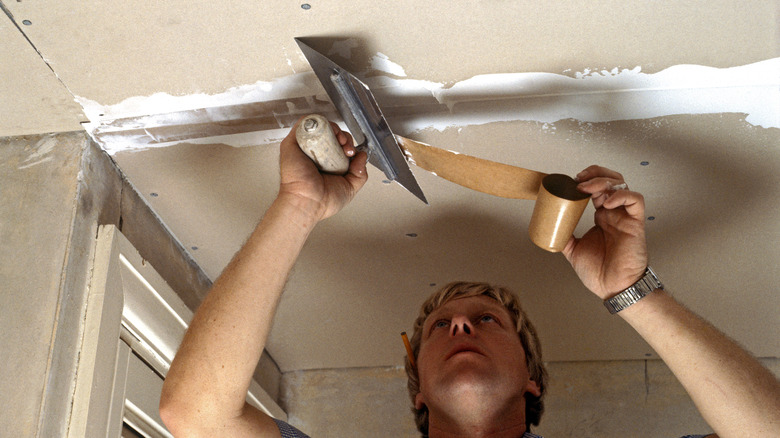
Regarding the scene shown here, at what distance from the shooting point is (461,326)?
2195mm

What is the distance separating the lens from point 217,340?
1.70 metres

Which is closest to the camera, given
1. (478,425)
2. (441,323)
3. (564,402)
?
(478,425)

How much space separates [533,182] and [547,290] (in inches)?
33.0

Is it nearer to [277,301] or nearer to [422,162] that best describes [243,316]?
[277,301]

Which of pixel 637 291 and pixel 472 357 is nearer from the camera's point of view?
pixel 637 291

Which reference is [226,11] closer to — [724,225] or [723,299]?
[724,225]

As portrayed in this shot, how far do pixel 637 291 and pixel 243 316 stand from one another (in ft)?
3.18

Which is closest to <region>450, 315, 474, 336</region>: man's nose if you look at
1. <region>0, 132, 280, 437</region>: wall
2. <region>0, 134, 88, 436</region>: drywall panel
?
<region>0, 132, 280, 437</region>: wall

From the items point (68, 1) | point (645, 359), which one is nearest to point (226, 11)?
point (68, 1)

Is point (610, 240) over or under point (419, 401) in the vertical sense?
over

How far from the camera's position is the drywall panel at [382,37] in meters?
1.56

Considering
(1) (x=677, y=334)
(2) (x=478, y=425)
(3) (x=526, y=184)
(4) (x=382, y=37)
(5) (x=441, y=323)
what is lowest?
(2) (x=478, y=425)

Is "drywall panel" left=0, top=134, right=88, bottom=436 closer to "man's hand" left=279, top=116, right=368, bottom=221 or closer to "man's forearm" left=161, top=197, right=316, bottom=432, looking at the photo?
"man's forearm" left=161, top=197, right=316, bottom=432

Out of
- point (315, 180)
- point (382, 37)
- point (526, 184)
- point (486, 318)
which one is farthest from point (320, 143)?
point (486, 318)
